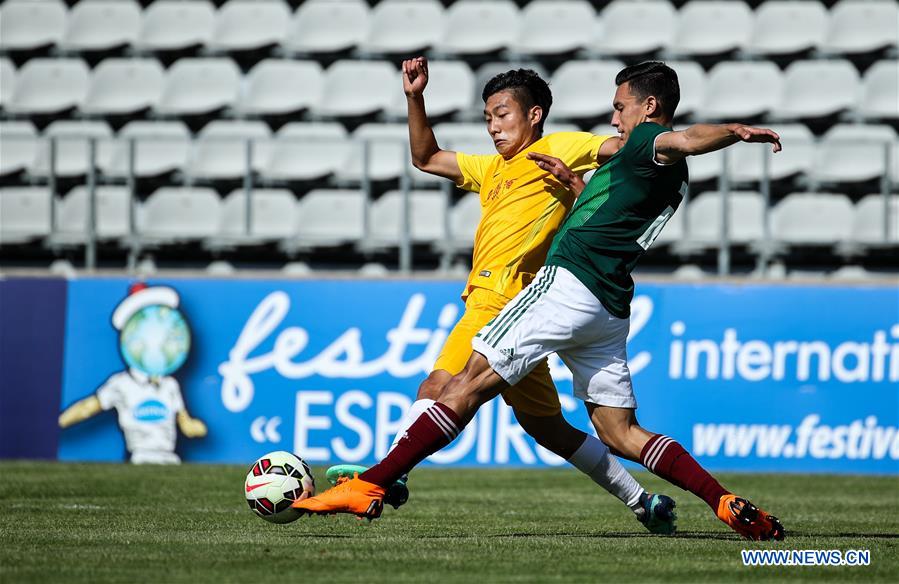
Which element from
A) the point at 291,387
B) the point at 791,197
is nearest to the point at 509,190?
the point at 291,387

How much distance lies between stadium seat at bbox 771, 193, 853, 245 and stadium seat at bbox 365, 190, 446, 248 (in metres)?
3.87

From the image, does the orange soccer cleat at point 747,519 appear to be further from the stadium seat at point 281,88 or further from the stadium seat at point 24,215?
the stadium seat at point 281,88

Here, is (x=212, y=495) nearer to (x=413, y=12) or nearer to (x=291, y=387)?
(x=291, y=387)

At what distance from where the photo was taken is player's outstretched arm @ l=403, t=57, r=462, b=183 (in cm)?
691

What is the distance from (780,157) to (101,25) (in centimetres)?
915

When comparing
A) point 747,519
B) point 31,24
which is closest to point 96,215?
point 31,24

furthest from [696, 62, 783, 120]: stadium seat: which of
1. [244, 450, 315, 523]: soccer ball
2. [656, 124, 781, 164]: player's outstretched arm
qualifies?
[244, 450, 315, 523]: soccer ball

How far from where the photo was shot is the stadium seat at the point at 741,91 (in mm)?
15922

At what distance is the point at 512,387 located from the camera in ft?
22.1

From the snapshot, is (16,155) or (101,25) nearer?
(16,155)

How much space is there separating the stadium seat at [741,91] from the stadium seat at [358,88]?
12.8 ft

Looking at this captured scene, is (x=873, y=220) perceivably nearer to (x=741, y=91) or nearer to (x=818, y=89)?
(x=818, y=89)

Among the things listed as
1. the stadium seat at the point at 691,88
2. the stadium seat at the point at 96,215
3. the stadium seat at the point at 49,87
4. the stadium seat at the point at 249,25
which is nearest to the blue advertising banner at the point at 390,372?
the stadium seat at the point at 96,215

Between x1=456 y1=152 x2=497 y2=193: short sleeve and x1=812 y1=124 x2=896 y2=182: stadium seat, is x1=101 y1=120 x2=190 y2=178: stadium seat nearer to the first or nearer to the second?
x1=812 y1=124 x2=896 y2=182: stadium seat
